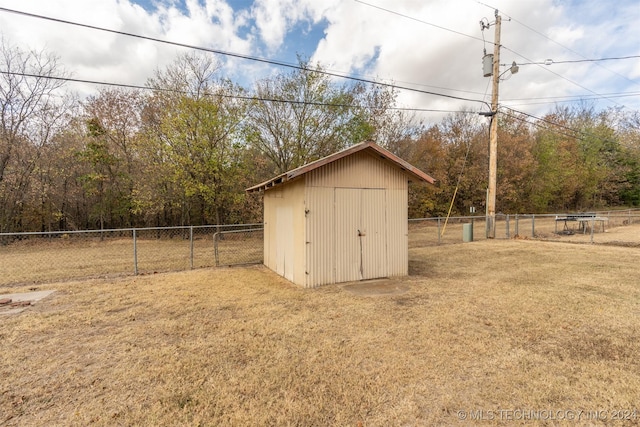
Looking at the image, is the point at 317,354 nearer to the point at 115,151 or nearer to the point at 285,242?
the point at 285,242

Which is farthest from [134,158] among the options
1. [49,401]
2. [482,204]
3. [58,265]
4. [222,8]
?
[482,204]

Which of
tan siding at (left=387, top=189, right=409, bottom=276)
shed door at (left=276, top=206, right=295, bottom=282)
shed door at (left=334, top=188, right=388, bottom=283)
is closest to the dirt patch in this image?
shed door at (left=334, top=188, right=388, bottom=283)

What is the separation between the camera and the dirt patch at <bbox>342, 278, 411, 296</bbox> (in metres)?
5.59

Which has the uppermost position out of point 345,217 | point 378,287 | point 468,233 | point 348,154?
point 348,154

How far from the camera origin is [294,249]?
21.0 ft

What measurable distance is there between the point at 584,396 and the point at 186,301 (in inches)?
212

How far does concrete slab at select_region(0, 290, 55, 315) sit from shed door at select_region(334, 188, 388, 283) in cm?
559

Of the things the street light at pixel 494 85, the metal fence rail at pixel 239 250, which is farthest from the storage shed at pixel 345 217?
the street light at pixel 494 85

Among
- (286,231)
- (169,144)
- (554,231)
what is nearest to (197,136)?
(169,144)

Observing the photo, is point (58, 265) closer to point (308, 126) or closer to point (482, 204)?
point (308, 126)

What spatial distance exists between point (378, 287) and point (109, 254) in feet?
32.4

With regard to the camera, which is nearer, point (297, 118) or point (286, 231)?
point (286, 231)

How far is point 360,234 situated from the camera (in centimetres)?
633

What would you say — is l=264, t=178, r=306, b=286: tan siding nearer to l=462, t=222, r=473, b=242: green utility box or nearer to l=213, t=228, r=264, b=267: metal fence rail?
l=213, t=228, r=264, b=267: metal fence rail
